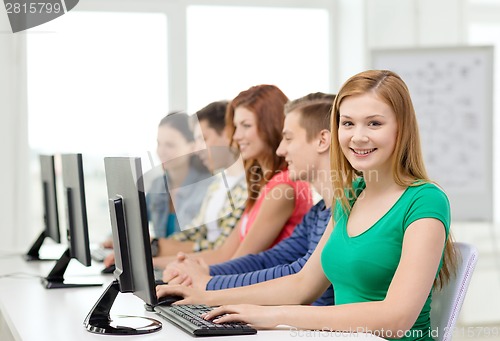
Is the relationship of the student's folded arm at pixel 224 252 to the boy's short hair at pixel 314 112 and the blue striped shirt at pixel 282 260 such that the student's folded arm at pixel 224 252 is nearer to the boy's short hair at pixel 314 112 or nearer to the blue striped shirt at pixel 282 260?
the blue striped shirt at pixel 282 260

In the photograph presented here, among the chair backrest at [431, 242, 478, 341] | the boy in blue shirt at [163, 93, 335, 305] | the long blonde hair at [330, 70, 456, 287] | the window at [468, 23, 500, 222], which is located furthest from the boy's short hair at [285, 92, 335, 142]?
the window at [468, 23, 500, 222]

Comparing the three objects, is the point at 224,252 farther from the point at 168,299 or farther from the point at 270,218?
the point at 168,299

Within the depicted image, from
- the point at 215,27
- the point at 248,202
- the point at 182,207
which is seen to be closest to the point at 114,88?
the point at 215,27

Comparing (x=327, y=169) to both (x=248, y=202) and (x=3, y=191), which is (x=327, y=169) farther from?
(x=3, y=191)

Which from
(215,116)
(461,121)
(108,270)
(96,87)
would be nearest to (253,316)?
(108,270)

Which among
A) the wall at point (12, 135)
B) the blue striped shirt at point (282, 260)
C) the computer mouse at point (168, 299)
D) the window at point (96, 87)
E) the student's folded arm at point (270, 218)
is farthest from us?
the window at point (96, 87)

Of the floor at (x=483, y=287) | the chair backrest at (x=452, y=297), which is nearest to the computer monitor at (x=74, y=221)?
the chair backrest at (x=452, y=297)

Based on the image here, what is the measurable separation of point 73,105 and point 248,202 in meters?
2.24

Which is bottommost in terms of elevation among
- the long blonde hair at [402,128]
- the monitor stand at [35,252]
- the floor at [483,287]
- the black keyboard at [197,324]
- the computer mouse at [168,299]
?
the floor at [483,287]

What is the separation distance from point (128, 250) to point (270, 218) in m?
0.96

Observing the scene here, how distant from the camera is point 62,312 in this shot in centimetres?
212

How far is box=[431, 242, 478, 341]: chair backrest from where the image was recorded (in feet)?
6.11

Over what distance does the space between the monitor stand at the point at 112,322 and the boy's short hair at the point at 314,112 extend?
2.78 feet

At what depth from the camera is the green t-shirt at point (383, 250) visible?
5.81ft
